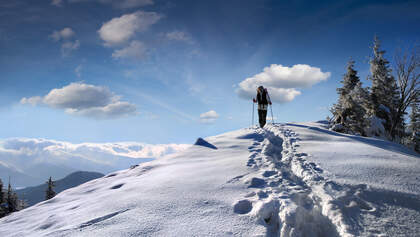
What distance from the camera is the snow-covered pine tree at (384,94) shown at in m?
21.4

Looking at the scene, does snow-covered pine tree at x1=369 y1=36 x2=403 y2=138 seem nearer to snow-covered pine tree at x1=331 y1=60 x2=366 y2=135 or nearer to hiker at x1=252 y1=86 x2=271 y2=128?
snow-covered pine tree at x1=331 y1=60 x2=366 y2=135

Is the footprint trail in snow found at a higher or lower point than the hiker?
lower

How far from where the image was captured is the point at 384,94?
21.5 m

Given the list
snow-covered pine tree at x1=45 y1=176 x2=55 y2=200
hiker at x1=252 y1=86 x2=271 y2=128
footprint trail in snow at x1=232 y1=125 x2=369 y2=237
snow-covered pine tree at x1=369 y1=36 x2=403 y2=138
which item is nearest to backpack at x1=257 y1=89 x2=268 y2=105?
hiker at x1=252 y1=86 x2=271 y2=128

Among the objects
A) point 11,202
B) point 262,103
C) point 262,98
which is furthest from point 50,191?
point 262,98

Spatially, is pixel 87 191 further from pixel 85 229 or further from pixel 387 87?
pixel 387 87

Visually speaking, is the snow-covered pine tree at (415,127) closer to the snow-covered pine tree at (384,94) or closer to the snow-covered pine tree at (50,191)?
the snow-covered pine tree at (384,94)

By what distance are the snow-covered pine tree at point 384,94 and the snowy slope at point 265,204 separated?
20605 millimetres

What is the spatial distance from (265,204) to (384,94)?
2520 centimetres

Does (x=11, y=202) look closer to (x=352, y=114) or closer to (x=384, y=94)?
(x=352, y=114)

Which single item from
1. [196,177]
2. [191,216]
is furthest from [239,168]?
[191,216]

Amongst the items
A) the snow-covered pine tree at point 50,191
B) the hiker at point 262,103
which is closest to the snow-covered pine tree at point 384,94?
the hiker at point 262,103

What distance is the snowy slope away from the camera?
297cm

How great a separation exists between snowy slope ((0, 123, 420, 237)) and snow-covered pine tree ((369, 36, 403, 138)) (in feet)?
67.6
